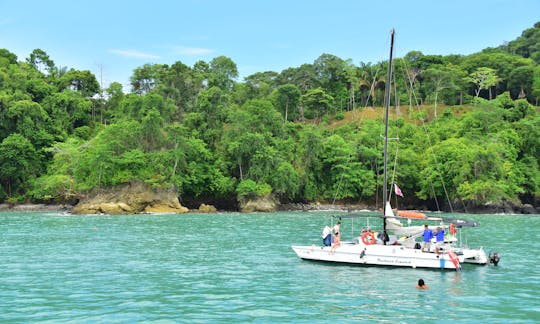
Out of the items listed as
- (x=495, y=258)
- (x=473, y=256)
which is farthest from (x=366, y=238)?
(x=495, y=258)

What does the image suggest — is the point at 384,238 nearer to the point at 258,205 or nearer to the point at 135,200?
the point at 135,200

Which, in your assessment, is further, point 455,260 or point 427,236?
point 427,236

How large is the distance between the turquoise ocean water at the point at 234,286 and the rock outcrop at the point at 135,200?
37743 millimetres

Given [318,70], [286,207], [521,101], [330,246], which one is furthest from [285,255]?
[318,70]

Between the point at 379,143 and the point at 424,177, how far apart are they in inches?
434

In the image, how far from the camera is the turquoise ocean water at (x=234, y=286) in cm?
1623

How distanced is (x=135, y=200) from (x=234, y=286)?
57195mm

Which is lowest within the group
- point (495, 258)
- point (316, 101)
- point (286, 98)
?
point (495, 258)

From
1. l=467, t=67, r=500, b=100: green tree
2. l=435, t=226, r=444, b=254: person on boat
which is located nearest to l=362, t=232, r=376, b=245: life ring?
l=435, t=226, r=444, b=254: person on boat

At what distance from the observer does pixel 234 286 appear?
67.8 ft

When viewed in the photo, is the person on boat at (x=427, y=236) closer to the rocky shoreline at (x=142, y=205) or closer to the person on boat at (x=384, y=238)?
the person on boat at (x=384, y=238)

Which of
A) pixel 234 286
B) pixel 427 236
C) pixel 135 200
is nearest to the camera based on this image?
pixel 234 286

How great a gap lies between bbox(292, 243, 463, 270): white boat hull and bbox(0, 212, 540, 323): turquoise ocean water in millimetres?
406

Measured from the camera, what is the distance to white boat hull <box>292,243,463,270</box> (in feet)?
82.2
